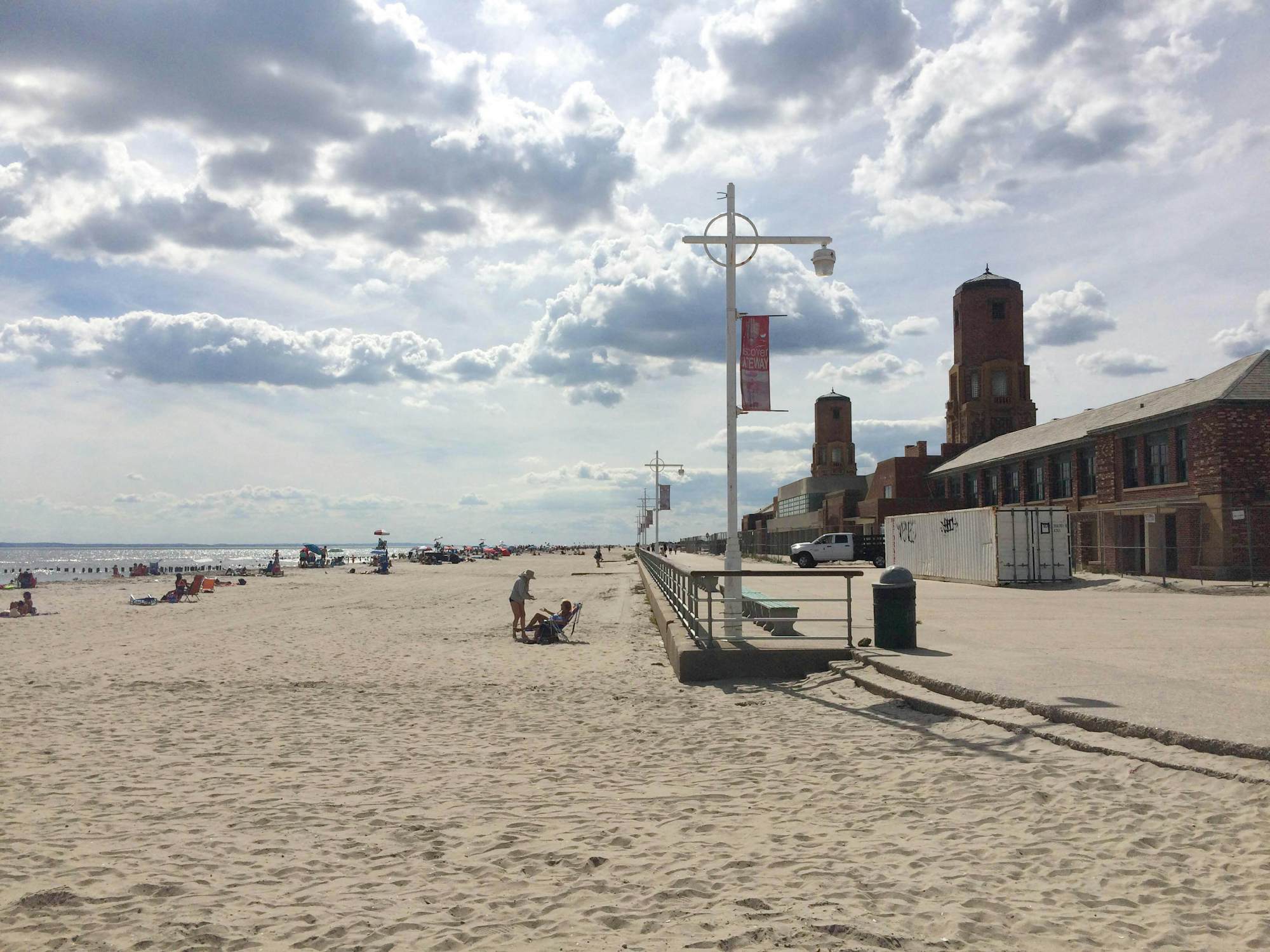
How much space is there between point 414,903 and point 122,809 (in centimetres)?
304

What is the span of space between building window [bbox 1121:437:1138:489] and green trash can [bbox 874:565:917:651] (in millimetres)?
29302

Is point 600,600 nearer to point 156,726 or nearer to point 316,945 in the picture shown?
point 156,726

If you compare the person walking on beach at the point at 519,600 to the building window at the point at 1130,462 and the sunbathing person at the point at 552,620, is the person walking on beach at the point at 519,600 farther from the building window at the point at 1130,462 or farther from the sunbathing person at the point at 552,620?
the building window at the point at 1130,462

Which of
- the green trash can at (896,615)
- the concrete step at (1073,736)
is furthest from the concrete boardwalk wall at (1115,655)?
the green trash can at (896,615)

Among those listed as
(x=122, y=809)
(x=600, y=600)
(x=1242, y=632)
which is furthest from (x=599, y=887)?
(x=600, y=600)

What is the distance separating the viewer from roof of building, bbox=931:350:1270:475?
31359 millimetres

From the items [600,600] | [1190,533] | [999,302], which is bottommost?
[600,600]

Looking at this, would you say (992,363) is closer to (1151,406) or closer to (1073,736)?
(1151,406)

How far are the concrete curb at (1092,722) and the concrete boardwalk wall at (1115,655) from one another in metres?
0.07

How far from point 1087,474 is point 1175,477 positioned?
7.97 m

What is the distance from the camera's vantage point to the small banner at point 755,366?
12.9 metres

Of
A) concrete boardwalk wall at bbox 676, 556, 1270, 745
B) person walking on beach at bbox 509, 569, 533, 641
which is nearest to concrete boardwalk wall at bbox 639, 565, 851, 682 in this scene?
concrete boardwalk wall at bbox 676, 556, 1270, 745

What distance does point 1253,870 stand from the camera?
15.0 feet

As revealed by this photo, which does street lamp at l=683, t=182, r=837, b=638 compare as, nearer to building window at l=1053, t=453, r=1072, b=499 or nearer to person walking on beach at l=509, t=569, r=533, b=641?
person walking on beach at l=509, t=569, r=533, b=641
